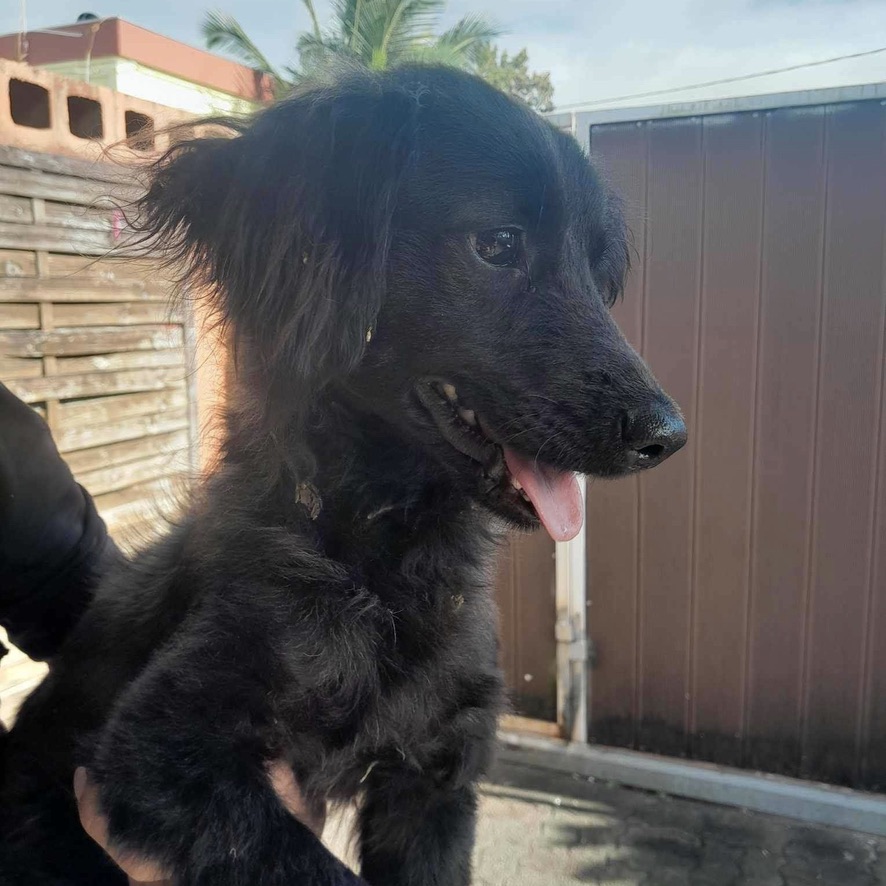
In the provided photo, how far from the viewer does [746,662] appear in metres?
3.71

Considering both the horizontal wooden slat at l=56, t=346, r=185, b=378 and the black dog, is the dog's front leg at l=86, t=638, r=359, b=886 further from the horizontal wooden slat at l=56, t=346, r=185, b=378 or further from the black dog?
the horizontal wooden slat at l=56, t=346, r=185, b=378

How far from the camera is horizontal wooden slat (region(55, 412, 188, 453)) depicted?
13.2 ft

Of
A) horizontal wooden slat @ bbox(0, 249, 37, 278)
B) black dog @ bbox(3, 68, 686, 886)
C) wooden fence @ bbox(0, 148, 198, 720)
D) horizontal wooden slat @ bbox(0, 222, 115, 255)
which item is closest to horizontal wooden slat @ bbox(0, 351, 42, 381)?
wooden fence @ bbox(0, 148, 198, 720)

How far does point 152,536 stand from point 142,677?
0.54 meters

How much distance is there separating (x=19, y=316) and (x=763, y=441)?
342 centimetres

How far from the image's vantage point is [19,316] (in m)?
3.74

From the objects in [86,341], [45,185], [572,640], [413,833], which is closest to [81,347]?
[86,341]

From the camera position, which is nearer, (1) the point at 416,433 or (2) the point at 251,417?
(1) the point at 416,433

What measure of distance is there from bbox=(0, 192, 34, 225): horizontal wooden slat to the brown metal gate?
2.60 m

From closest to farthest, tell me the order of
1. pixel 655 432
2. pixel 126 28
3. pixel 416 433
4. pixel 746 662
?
pixel 655 432 → pixel 416 433 → pixel 746 662 → pixel 126 28

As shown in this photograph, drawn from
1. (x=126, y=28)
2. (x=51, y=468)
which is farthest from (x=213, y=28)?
(x=51, y=468)

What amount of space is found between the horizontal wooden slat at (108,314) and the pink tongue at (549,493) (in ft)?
9.21

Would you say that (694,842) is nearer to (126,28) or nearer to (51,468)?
(51,468)

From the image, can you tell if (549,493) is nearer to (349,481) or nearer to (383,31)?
(349,481)
